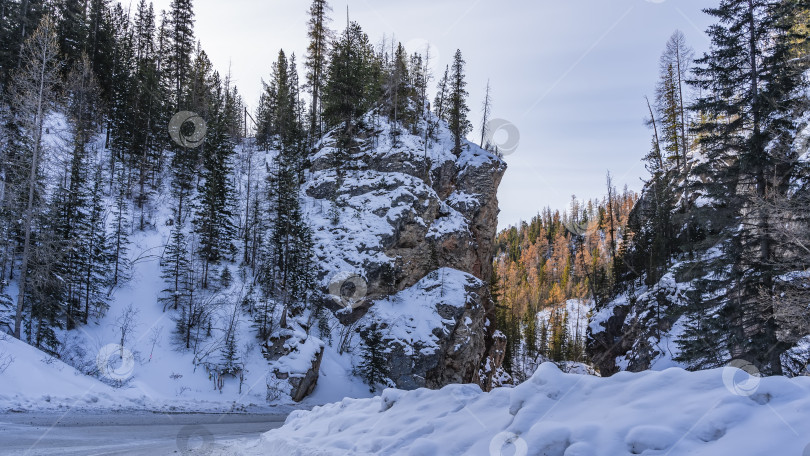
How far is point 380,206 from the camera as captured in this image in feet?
116

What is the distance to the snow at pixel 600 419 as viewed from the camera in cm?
321

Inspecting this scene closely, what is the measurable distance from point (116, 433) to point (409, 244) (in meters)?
25.4

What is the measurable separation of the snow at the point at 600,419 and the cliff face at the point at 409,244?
2106 cm

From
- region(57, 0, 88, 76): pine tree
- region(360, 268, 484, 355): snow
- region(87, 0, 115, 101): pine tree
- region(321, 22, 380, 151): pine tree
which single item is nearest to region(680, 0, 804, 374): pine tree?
region(360, 268, 484, 355): snow

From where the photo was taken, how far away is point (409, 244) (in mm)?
33531

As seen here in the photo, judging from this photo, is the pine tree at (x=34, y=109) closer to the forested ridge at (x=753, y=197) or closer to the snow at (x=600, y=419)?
the snow at (x=600, y=419)

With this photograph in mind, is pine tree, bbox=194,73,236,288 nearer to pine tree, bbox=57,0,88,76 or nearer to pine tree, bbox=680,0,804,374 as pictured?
pine tree, bbox=57,0,88,76

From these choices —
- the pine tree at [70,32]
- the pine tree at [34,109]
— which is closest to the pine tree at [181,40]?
the pine tree at [70,32]

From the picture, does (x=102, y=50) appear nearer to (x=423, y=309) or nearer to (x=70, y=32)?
(x=70, y=32)

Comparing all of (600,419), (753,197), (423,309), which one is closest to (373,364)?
(423,309)

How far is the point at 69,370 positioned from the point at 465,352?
2206cm

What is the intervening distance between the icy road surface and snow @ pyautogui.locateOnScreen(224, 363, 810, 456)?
3.61m

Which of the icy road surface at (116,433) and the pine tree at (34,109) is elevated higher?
the pine tree at (34,109)

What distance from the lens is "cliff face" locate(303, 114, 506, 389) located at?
1123 inches
